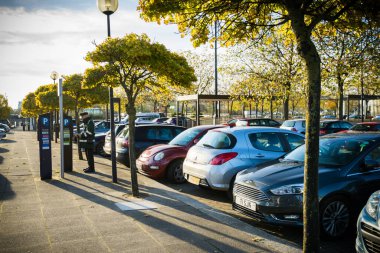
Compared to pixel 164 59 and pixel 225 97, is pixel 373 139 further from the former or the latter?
A: pixel 225 97

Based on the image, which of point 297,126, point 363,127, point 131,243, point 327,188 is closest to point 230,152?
point 327,188

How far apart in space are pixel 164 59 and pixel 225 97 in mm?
18527

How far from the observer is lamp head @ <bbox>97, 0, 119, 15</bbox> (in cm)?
872

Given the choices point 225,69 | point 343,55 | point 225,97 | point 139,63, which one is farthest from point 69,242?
point 225,69

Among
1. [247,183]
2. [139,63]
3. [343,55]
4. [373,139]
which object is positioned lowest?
[247,183]

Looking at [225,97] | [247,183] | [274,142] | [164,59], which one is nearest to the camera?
[247,183]

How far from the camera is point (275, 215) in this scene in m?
5.30

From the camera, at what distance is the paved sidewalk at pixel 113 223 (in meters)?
4.72

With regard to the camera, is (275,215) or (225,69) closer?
(275,215)

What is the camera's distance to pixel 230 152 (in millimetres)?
7477

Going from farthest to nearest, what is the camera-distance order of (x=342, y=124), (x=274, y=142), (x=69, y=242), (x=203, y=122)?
(x=203, y=122), (x=342, y=124), (x=274, y=142), (x=69, y=242)

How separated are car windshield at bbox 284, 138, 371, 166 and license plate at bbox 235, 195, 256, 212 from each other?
128 cm

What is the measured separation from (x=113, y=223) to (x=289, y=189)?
2.74 m

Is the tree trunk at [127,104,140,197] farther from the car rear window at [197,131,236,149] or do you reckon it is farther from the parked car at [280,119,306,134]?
the parked car at [280,119,306,134]
